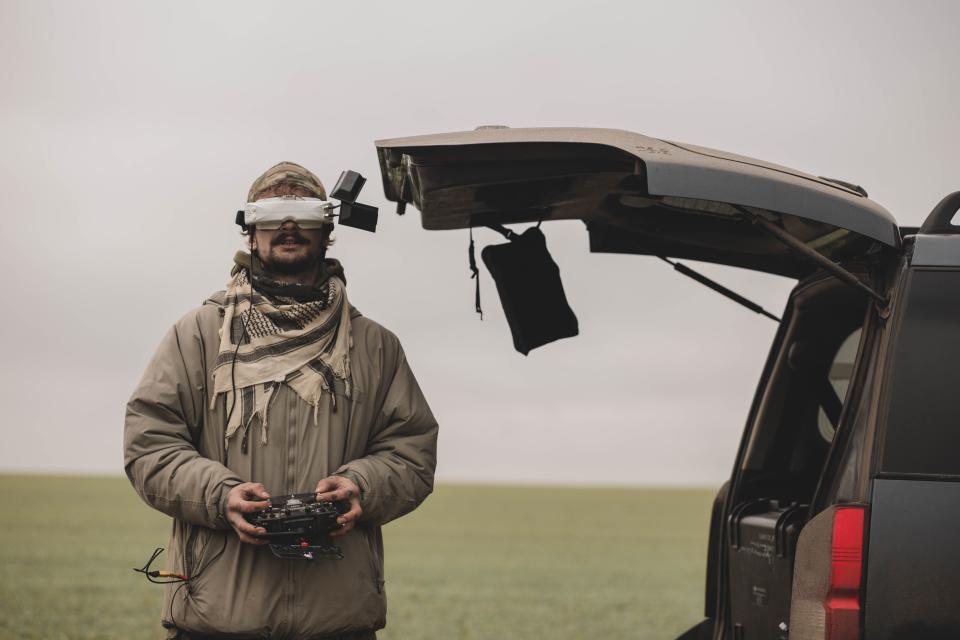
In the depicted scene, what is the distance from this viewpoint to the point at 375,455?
191 inches

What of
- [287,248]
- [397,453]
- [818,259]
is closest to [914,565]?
[818,259]

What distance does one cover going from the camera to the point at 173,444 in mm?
4660

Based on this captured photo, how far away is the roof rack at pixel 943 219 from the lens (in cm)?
448

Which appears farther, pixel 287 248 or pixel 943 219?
pixel 287 248

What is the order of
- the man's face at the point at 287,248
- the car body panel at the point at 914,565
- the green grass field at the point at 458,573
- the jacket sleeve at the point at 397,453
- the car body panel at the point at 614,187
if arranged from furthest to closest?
1. the green grass field at the point at 458,573
2. the man's face at the point at 287,248
3. the jacket sleeve at the point at 397,453
4. the car body panel at the point at 614,187
5. the car body panel at the point at 914,565

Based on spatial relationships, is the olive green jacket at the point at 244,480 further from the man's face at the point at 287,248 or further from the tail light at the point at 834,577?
the tail light at the point at 834,577

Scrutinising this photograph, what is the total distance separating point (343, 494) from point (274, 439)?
0.31 meters

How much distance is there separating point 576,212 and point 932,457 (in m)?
1.99

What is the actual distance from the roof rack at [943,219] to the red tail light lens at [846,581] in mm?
908

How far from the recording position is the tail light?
4.22 metres

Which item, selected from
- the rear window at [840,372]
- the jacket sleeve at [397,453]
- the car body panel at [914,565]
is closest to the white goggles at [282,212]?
the jacket sleeve at [397,453]

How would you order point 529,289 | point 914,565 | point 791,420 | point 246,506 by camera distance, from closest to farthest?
point 914,565 → point 246,506 → point 529,289 → point 791,420

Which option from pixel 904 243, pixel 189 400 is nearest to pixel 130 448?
pixel 189 400

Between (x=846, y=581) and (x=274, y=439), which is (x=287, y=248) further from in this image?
(x=846, y=581)
